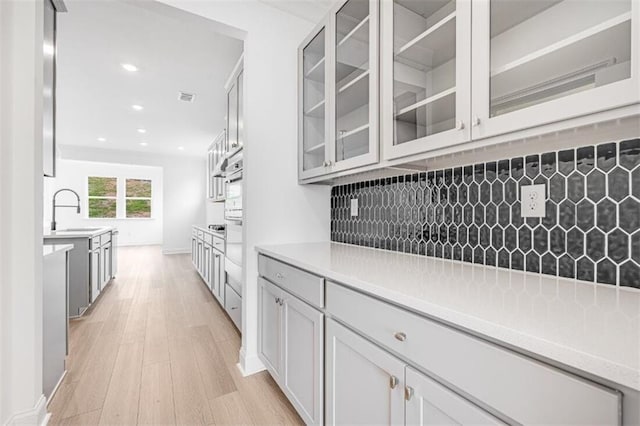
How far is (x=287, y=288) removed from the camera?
1584mm

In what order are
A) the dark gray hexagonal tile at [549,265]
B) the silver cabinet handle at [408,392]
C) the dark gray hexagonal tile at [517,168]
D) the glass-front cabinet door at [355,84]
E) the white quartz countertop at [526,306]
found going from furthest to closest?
the glass-front cabinet door at [355,84] → the dark gray hexagonal tile at [517,168] → the dark gray hexagonal tile at [549,265] → the silver cabinet handle at [408,392] → the white quartz countertop at [526,306]

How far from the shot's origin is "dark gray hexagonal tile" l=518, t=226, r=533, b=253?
114 centimetres

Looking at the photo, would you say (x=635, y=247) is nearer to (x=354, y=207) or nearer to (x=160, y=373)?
(x=354, y=207)

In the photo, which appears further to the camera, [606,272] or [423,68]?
[423,68]

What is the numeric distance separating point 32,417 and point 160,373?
688 mm

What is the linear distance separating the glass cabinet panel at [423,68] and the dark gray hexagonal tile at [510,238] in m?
0.47

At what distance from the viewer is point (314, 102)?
2.01m

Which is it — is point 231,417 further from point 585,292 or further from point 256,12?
point 256,12

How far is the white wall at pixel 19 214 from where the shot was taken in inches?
52.4

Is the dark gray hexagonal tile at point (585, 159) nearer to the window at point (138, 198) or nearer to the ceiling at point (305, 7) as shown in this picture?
the ceiling at point (305, 7)

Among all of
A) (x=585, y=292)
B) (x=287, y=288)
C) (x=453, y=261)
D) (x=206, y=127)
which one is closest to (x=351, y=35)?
(x=453, y=261)

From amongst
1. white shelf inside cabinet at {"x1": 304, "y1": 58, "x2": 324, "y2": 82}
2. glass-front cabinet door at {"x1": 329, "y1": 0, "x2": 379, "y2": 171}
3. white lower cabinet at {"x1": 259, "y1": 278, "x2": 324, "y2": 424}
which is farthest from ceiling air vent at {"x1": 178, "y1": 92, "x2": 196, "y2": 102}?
white lower cabinet at {"x1": 259, "y1": 278, "x2": 324, "y2": 424}

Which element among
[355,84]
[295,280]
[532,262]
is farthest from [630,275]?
[355,84]

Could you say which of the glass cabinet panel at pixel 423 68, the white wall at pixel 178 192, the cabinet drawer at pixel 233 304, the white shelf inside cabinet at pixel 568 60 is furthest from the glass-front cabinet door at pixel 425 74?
the white wall at pixel 178 192
